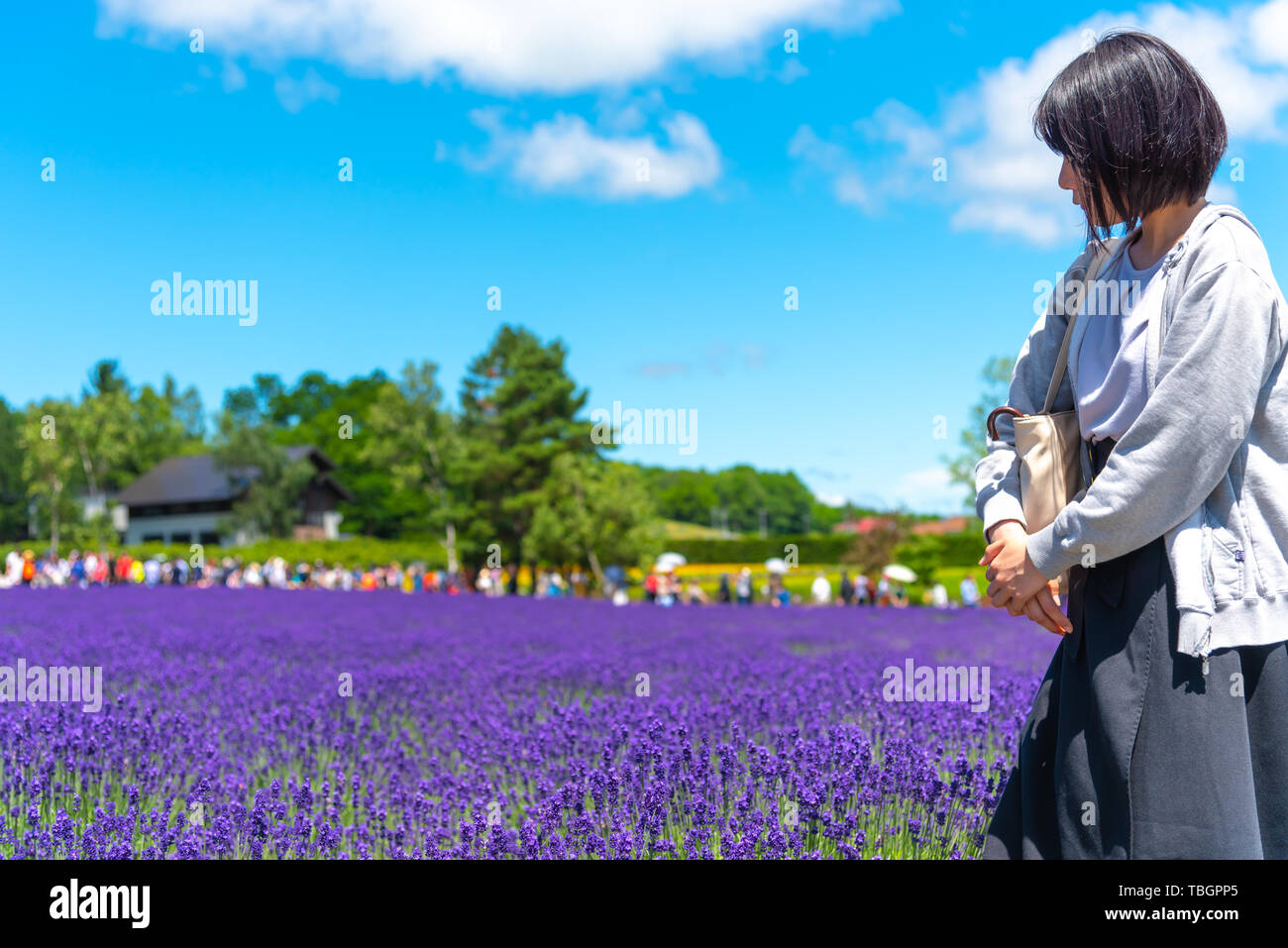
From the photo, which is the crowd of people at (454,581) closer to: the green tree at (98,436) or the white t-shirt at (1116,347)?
the green tree at (98,436)

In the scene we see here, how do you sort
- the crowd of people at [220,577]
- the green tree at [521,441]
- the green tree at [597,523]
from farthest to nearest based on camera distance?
the green tree at [521,441] < the green tree at [597,523] < the crowd of people at [220,577]

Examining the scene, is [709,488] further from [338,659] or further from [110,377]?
[338,659]

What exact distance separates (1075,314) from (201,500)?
71.4m

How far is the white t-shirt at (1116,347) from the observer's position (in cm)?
192

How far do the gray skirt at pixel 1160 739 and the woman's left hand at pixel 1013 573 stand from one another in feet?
0.36

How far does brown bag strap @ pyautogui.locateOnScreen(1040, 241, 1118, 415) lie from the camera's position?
2.10 metres

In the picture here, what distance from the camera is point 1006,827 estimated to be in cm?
205

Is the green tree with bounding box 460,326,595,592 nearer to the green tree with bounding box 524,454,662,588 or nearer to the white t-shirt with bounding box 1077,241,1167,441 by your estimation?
the green tree with bounding box 524,454,662,588

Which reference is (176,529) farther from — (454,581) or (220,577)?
(454,581)

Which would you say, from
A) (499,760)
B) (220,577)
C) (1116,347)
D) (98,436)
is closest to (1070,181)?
(1116,347)

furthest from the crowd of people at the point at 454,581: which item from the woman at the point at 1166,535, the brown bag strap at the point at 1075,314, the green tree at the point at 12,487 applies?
the green tree at the point at 12,487

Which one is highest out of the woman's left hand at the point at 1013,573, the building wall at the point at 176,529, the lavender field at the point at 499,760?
the building wall at the point at 176,529
